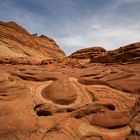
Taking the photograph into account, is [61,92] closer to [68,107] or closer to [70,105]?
[70,105]

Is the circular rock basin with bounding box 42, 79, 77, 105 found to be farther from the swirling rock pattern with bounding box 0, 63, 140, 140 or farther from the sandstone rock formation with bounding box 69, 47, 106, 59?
the sandstone rock formation with bounding box 69, 47, 106, 59

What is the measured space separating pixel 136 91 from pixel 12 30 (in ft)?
66.3

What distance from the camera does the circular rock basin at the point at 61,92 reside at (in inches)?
265

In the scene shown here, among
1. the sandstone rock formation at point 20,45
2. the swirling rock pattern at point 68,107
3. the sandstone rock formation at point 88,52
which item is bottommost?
the swirling rock pattern at point 68,107

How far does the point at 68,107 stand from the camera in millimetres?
6453

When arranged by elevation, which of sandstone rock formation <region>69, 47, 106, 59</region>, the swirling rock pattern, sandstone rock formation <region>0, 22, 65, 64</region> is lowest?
the swirling rock pattern

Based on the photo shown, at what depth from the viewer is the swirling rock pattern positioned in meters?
5.60

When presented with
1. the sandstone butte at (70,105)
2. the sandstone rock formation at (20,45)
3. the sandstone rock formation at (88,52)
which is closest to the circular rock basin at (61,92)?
the sandstone butte at (70,105)

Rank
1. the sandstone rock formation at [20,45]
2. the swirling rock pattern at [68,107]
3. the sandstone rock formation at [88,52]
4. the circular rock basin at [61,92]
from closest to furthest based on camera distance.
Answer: the swirling rock pattern at [68,107] < the circular rock basin at [61,92] < the sandstone rock formation at [88,52] < the sandstone rock formation at [20,45]

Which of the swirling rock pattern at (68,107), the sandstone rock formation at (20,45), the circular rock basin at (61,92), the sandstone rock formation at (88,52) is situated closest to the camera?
the swirling rock pattern at (68,107)

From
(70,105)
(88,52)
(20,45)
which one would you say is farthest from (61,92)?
(20,45)

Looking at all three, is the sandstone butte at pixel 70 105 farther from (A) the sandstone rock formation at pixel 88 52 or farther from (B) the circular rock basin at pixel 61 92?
(A) the sandstone rock formation at pixel 88 52

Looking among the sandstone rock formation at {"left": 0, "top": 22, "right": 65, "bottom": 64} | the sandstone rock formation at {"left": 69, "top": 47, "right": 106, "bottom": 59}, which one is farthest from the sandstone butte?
the sandstone rock formation at {"left": 0, "top": 22, "right": 65, "bottom": 64}

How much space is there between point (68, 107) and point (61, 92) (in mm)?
763
